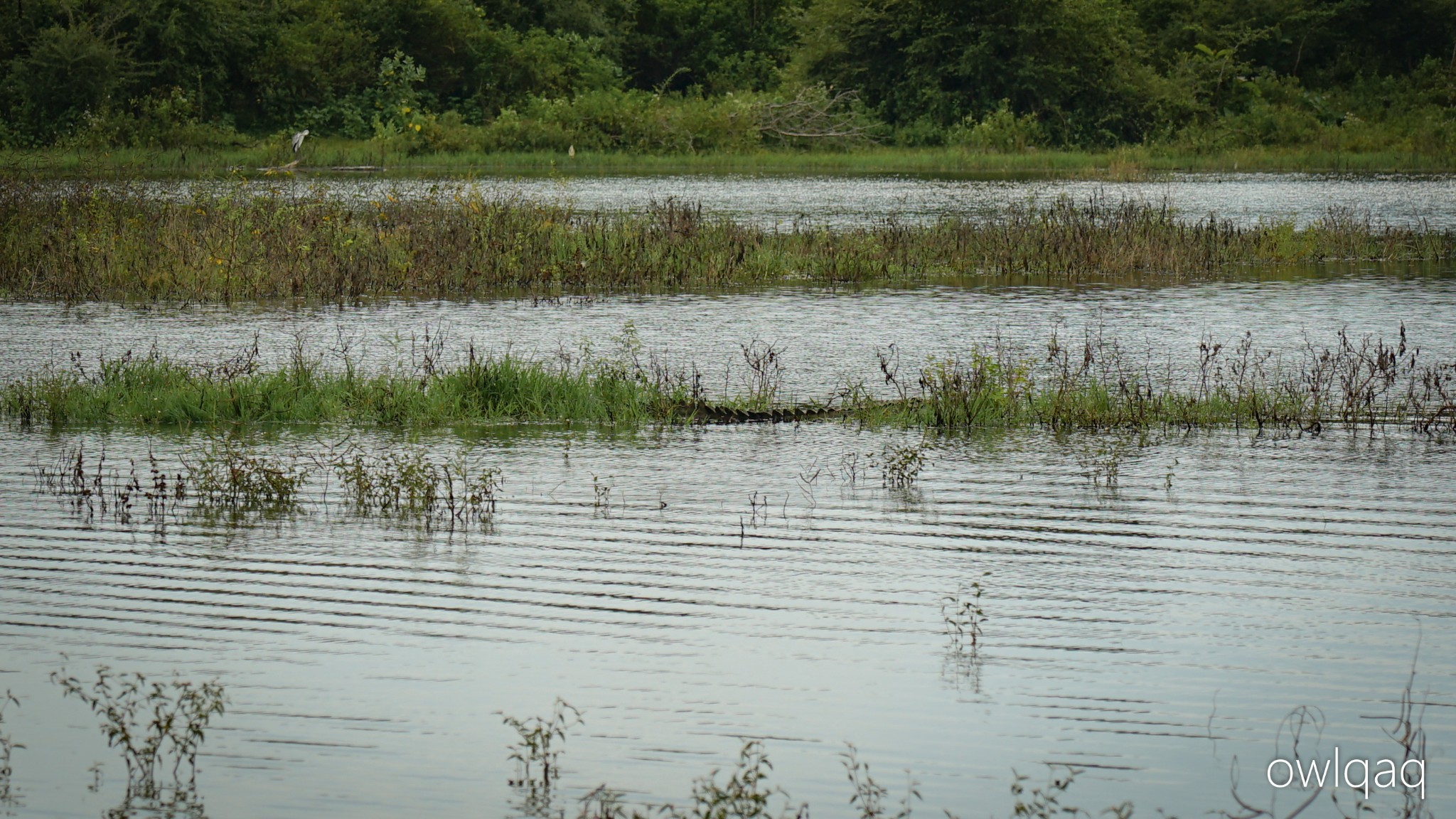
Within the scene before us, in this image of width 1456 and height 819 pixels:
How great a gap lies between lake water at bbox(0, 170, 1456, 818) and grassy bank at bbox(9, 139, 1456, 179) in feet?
109

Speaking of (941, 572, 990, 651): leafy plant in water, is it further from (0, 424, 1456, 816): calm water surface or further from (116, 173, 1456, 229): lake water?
(116, 173, 1456, 229): lake water

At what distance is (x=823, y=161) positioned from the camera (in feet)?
154

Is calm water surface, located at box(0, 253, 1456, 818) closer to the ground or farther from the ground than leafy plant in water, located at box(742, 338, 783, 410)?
closer to the ground

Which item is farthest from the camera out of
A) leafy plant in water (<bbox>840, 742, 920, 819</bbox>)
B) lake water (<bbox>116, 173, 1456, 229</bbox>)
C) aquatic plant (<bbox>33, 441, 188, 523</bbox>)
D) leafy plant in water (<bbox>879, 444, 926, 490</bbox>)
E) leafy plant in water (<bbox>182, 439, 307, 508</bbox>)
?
lake water (<bbox>116, 173, 1456, 229</bbox>)

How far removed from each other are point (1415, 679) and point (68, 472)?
759cm

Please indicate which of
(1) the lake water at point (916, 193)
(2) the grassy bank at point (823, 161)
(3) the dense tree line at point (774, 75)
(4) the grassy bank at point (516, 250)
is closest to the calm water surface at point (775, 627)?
(4) the grassy bank at point (516, 250)

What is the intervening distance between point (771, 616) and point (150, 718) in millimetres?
2531

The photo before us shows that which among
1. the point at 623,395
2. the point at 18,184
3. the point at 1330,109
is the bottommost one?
the point at 623,395

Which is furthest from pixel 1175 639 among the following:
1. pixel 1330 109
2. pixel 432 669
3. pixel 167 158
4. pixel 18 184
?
pixel 1330 109

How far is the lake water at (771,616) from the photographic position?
5.23 m

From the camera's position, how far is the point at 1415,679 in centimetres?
587

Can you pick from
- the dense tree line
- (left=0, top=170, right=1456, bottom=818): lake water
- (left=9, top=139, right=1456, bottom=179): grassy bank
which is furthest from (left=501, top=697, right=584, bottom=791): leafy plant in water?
the dense tree line

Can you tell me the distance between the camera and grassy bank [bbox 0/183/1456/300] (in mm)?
18984

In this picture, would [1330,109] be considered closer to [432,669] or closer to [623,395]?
[623,395]
